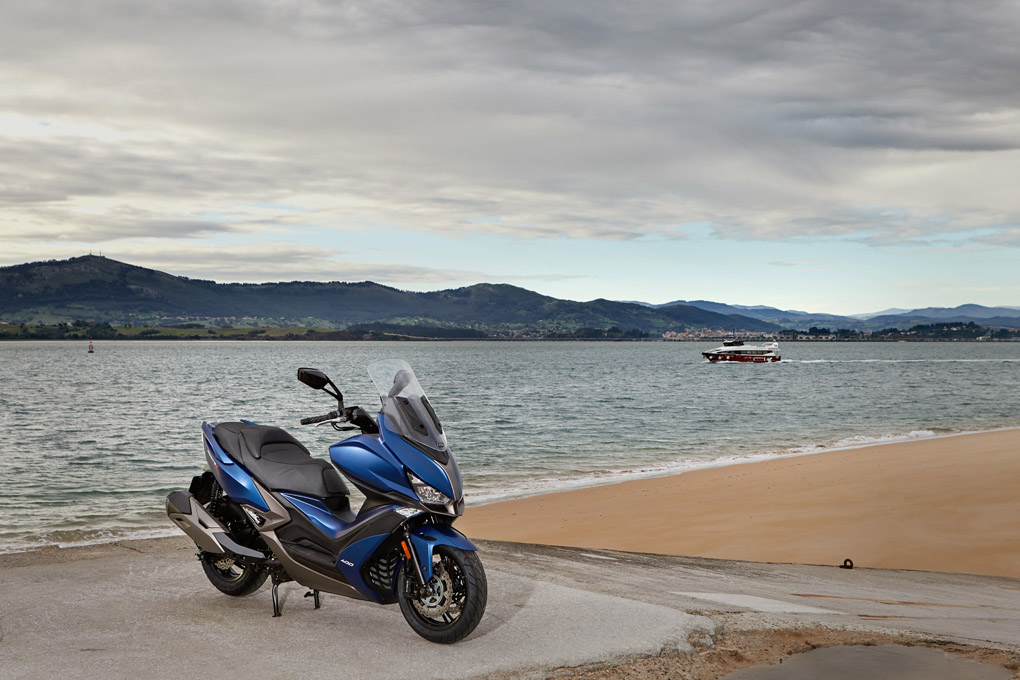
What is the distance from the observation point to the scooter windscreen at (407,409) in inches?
217

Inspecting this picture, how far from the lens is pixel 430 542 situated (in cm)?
537

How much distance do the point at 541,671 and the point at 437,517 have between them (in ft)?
3.85

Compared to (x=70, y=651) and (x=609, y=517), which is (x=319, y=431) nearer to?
(x=609, y=517)

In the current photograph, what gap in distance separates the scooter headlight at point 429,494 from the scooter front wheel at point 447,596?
11.8 inches

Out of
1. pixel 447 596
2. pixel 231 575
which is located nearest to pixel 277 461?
pixel 231 575

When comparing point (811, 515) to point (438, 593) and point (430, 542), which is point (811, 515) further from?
point (430, 542)

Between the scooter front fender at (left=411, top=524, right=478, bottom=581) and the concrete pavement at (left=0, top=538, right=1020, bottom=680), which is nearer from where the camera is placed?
the concrete pavement at (left=0, top=538, right=1020, bottom=680)

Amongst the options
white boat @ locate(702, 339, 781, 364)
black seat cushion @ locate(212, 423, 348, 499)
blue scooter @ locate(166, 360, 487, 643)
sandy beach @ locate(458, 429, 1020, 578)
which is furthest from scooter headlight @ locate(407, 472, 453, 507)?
white boat @ locate(702, 339, 781, 364)

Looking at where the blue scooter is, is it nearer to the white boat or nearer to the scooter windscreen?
the scooter windscreen

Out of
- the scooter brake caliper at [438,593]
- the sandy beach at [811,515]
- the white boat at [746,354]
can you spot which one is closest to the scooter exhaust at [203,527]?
the scooter brake caliper at [438,593]

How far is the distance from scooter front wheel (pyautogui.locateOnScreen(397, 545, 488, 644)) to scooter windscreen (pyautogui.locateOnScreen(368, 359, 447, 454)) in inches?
28.4

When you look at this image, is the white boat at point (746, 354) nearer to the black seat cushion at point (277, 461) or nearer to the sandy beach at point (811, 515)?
the sandy beach at point (811, 515)

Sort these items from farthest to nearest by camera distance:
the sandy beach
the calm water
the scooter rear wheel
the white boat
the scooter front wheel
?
the white boat < the calm water < the sandy beach < the scooter rear wheel < the scooter front wheel

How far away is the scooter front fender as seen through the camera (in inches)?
211
